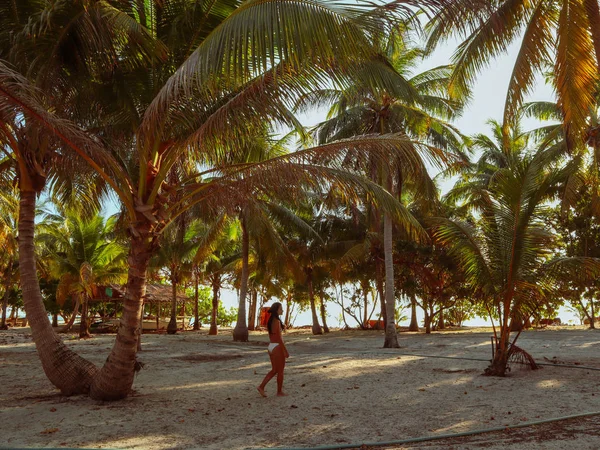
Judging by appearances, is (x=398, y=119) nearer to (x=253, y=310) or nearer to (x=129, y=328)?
(x=129, y=328)

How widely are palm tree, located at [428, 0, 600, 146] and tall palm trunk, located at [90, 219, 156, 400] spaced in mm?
4966

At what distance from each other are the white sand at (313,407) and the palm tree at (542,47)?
4114 millimetres

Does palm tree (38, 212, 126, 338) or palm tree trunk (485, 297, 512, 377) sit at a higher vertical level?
palm tree (38, 212, 126, 338)

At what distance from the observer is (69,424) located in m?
6.01

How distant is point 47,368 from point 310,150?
495 centimetres

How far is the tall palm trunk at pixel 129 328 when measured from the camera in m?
7.10

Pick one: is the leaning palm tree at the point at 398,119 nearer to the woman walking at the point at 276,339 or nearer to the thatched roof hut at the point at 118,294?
the woman walking at the point at 276,339

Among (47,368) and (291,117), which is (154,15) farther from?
(47,368)

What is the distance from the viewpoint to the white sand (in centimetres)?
535

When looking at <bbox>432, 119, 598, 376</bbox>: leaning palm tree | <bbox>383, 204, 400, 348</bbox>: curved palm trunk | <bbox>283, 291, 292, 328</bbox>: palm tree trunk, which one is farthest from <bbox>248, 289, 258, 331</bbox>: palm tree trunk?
<bbox>432, 119, 598, 376</bbox>: leaning palm tree

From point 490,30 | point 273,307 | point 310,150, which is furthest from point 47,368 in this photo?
point 490,30

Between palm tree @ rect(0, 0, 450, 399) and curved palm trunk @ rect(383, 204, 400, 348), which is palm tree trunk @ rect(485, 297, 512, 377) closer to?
palm tree @ rect(0, 0, 450, 399)

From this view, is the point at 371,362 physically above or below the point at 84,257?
below

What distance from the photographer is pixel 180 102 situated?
703 centimetres
